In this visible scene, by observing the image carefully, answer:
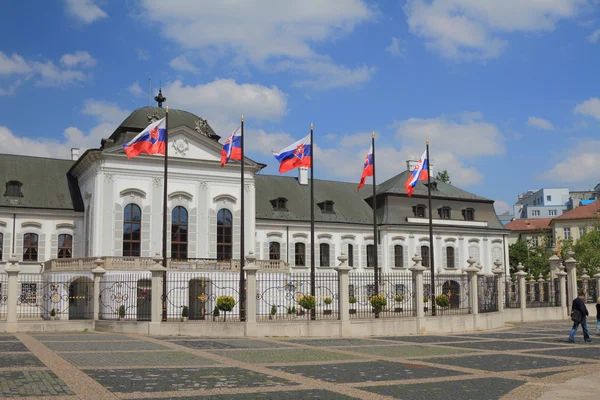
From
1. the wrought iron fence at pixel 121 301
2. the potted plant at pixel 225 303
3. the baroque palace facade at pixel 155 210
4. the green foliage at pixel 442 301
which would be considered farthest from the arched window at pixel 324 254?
the potted plant at pixel 225 303

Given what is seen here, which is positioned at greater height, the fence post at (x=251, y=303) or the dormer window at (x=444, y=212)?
the dormer window at (x=444, y=212)

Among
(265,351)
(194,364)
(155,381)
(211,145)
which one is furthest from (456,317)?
(211,145)

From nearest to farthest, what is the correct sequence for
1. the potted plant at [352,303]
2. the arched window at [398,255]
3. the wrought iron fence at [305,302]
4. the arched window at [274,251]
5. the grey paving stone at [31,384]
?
the grey paving stone at [31,384] < the wrought iron fence at [305,302] < the potted plant at [352,303] < the arched window at [274,251] < the arched window at [398,255]

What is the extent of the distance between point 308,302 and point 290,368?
10.2 m

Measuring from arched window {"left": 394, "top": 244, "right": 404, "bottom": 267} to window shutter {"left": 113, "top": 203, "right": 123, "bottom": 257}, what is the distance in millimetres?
22165

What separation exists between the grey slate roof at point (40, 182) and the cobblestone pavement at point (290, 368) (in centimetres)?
2243

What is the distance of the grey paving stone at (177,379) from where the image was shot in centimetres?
1127

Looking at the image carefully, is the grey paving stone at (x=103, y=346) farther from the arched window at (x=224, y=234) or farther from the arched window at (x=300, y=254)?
the arched window at (x=300, y=254)

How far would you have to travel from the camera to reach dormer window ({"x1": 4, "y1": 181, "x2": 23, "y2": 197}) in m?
41.3

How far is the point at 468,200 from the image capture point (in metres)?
55.4

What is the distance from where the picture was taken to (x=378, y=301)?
24.6m

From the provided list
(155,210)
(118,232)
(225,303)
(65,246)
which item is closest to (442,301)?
(225,303)

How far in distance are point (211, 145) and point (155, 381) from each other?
30212 mm

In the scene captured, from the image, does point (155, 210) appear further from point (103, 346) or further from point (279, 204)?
point (103, 346)
